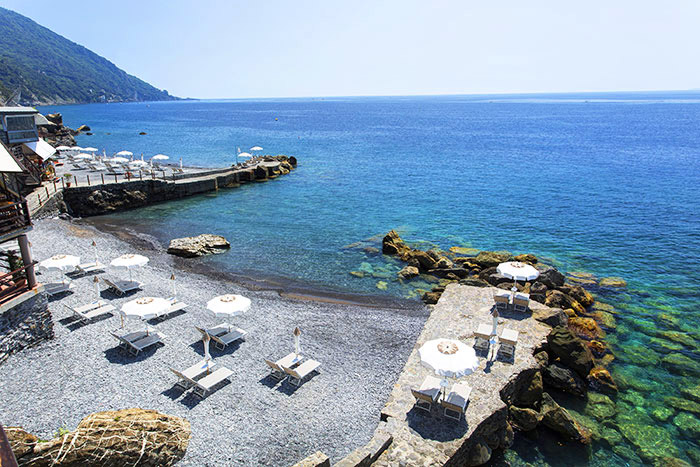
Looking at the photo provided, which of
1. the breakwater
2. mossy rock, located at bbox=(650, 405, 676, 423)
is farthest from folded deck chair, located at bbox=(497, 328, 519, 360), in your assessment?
the breakwater

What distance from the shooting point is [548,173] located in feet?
185

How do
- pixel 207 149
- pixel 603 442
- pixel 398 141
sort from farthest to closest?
pixel 398 141 < pixel 207 149 < pixel 603 442

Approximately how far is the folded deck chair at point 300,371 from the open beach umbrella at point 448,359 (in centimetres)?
412

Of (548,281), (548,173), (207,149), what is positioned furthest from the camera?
(207,149)

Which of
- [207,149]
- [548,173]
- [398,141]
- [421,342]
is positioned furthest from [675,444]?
[398,141]

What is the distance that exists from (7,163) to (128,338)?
7.24 metres

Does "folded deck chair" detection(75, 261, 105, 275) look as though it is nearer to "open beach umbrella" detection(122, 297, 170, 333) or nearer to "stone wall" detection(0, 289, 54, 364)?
"stone wall" detection(0, 289, 54, 364)

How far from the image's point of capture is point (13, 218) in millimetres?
13797

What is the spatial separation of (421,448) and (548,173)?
5325cm

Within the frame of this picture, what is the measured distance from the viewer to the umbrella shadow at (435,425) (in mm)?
11551

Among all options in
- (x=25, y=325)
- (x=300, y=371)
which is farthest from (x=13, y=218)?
(x=300, y=371)

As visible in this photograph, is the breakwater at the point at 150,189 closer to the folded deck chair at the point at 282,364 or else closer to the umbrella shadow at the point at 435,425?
the folded deck chair at the point at 282,364

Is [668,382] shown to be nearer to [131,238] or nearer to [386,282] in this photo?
[386,282]

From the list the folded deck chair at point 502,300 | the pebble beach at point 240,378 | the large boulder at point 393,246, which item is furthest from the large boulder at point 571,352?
the large boulder at point 393,246
